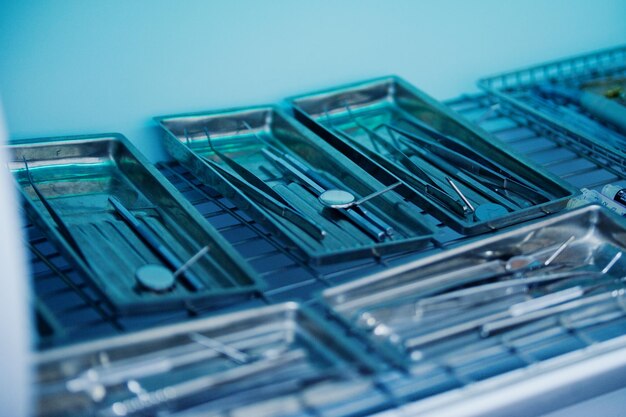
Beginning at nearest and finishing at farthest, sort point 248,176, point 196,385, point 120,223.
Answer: point 196,385
point 120,223
point 248,176

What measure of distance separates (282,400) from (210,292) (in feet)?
0.53

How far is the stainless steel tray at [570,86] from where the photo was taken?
4.19 ft

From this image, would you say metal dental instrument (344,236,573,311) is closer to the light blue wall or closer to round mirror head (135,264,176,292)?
round mirror head (135,264,176,292)

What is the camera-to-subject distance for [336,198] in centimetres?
108

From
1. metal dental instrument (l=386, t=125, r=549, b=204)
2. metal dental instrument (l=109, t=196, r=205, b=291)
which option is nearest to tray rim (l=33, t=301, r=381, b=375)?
metal dental instrument (l=109, t=196, r=205, b=291)

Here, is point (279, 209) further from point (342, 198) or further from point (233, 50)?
point (233, 50)

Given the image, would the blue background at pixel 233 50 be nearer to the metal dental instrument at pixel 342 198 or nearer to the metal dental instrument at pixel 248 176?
the metal dental instrument at pixel 248 176

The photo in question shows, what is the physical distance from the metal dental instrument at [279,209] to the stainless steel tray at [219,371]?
0.64 feet

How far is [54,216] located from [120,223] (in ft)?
0.25

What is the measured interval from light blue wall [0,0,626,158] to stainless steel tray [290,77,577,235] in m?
0.05

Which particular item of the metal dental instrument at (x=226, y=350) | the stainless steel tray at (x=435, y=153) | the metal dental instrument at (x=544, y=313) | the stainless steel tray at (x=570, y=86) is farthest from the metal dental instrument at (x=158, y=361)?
the stainless steel tray at (x=570, y=86)

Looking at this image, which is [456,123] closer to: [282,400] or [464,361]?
[464,361]

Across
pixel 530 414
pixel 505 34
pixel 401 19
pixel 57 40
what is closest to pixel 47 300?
pixel 57 40

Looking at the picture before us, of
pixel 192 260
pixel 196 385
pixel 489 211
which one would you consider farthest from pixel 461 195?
pixel 196 385
